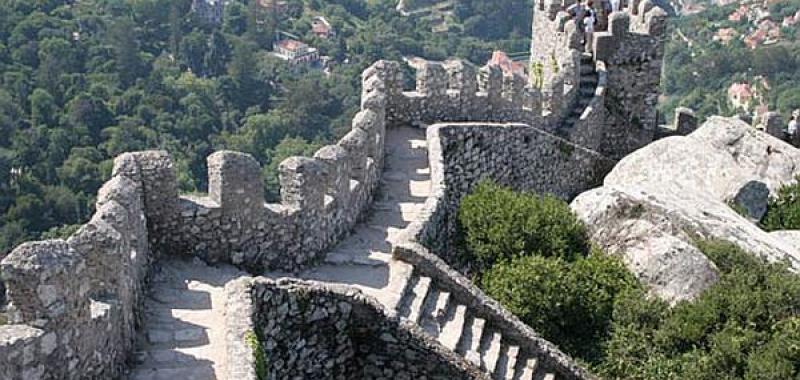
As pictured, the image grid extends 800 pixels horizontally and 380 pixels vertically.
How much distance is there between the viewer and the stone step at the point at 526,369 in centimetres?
1337

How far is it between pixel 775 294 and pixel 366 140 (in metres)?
5.68

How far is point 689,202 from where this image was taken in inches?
683

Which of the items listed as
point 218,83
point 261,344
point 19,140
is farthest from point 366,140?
point 218,83

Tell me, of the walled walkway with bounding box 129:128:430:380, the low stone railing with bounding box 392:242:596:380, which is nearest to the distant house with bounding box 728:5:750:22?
the walled walkway with bounding box 129:128:430:380

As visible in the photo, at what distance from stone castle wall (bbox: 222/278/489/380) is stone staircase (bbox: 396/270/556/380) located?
0.31m

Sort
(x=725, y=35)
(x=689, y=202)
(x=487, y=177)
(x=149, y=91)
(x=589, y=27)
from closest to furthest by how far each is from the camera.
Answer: (x=689, y=202), (x=487, y=177), (x=589, y=27), (x=149, y=91), (x=725, y=35)

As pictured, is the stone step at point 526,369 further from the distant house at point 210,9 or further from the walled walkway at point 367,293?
the distant house at point 210,9

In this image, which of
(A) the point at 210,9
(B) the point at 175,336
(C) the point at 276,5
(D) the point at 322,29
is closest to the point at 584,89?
(B) the point at 175,336

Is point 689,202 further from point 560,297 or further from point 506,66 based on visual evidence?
point 506,66

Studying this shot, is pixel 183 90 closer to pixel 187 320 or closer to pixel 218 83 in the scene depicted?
pixel 218 83

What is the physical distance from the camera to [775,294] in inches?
567

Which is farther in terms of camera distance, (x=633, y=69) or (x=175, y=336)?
(x=633, y=69)

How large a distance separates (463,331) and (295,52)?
48.9 m

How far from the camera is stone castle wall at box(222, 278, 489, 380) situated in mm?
11531
